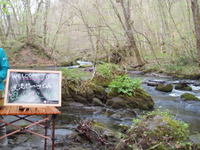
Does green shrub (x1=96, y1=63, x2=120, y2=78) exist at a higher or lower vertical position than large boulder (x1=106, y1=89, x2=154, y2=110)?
higher

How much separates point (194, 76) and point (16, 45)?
20.3 meters

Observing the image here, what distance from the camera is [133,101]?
28.0ft

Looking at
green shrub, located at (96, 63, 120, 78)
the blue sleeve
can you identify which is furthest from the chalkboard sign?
green shrub, located at (96, 63, 120, 78)

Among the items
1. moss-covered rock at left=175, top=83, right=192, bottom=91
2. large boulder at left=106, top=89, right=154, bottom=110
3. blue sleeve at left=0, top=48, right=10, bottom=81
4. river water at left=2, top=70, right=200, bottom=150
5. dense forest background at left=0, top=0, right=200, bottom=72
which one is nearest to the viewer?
blue sleeve at left=0, top=48, right=10, bottom=81

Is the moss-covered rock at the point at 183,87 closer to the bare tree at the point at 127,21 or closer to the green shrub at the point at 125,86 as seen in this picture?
the green shrub at the point at 125,86

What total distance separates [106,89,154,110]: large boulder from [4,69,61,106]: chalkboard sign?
494cm

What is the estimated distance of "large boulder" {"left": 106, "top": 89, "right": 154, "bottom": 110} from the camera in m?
8.44

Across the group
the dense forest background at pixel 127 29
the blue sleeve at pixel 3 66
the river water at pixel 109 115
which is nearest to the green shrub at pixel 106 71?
the dense forest background at pixel 127 29

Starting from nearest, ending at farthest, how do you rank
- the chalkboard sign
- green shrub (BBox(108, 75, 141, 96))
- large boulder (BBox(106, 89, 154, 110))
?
the chalkboard sign
large boulder (BBox(106, 89, 154, 110))
green shrub (BBox(108, 75, 141, 96))

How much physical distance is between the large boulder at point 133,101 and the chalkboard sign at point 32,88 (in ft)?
16.2

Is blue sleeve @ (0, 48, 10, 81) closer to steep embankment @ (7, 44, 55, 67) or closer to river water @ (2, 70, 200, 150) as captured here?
river water @ (2, 70, 200, 150)

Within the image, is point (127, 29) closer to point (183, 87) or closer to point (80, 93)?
point (183, 87)

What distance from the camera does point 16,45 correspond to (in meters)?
27.1

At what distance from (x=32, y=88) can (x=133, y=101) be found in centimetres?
541
